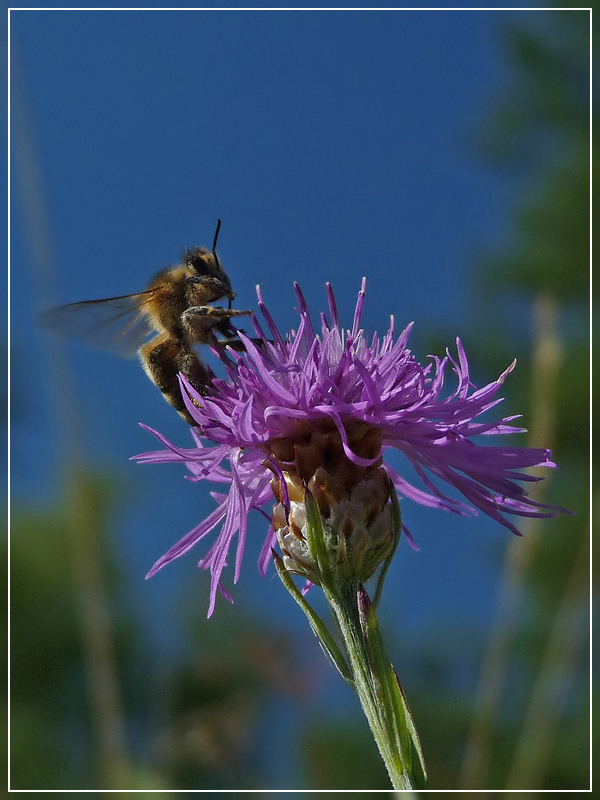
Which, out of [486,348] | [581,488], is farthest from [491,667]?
[486,348]

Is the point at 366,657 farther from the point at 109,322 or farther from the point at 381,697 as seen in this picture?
the point at 109,322

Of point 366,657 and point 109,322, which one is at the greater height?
point 109,322

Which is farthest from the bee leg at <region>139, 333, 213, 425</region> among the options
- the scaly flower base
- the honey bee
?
the scaly flower base

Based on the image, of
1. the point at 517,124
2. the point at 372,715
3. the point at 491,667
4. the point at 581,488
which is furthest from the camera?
the point at 517,124

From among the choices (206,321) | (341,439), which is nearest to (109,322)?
(206,321)

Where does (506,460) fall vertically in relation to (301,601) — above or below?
above

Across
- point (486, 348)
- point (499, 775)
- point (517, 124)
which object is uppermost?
point (517, 124)

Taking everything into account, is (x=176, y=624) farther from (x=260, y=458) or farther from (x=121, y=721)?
(x=260, y=458)

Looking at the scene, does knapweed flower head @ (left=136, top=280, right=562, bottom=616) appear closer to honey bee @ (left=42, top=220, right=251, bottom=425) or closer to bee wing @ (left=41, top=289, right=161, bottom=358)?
honey bee @ (left=42, top=220, right=251, bottom=425)
